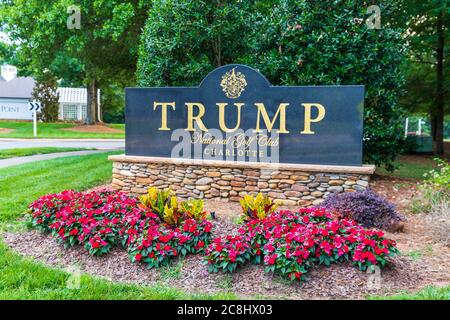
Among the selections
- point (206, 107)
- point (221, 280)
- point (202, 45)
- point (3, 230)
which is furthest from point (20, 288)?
point (202, 45)

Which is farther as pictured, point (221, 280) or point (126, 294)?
point (221, 280)

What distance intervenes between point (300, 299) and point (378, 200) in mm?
2641

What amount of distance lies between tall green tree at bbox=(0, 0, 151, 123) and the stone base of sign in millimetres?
4679

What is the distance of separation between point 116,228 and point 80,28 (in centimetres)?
915

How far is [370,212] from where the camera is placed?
18.7 feet

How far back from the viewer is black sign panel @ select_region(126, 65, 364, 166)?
22.7 feet

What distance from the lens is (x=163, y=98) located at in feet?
25.9

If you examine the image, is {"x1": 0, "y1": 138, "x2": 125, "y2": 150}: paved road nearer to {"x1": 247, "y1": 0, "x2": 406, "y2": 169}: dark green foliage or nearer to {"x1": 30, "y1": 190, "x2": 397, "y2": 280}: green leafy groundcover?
{"x1": 247, "y1": 0, "x2": 406, "y2": 169}: dark green foliage

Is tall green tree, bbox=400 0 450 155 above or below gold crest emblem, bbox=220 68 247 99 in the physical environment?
above

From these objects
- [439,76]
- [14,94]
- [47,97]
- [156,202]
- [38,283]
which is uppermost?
[14,94]

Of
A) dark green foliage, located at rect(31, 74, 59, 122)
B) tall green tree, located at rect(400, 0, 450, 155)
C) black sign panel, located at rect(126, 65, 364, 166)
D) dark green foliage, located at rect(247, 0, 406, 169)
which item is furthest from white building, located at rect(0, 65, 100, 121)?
dark green foliage, located at rect(247, 0, 406, 169)

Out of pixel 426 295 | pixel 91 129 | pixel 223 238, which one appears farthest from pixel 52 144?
pixel 426 295

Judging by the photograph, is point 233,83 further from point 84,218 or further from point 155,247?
point 155,247
